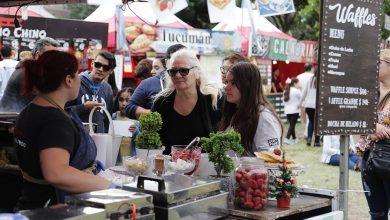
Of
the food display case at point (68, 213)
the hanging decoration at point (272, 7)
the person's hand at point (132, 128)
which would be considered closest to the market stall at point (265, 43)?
the hanging decoration at point (272, 7)

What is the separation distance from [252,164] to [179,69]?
1.18 m

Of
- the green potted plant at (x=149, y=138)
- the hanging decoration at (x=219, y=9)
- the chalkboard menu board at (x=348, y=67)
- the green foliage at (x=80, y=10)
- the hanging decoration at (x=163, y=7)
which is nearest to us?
the green potted plant at (x=149, y=138)

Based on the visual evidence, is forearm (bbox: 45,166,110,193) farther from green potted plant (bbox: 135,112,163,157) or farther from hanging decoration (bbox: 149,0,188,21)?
hanging decoration (bbox: 149,0,188,21)

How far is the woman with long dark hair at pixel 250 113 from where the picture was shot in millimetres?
3371

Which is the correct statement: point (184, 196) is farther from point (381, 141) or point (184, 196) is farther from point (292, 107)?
point (292, 107)

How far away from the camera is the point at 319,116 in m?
3.34

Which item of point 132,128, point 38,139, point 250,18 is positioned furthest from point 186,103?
point 250,18

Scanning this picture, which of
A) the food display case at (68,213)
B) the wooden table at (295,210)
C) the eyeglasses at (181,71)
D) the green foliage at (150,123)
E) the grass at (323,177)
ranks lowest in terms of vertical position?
the grass at (323,177)

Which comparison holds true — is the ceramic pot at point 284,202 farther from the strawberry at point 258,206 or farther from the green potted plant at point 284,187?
the strawberry at point 258,206

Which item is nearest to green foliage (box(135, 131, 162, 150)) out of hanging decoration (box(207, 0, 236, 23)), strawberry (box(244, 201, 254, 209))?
strawberry (box(244, 201, 254, 209))

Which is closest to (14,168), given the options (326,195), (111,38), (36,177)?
(36,177)

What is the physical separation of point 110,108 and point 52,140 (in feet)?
9.92

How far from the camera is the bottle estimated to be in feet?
8.22

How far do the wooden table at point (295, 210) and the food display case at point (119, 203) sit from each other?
0.61 metres
